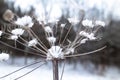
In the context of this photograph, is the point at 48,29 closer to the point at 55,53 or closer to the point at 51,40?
the point at 51,40

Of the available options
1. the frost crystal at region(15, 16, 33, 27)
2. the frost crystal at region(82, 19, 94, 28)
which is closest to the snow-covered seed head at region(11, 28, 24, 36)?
the frost crystal at region(15, 16, 33, 27)

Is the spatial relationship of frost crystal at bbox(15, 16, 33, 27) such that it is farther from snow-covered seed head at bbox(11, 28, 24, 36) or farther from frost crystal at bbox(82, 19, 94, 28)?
frost crystal at bbox(82, 19, 94, 28)

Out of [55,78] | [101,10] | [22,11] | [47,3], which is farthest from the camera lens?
[101,10]

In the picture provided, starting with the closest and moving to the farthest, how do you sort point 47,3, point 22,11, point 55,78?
point 55,78, point 22,11, point 47,3

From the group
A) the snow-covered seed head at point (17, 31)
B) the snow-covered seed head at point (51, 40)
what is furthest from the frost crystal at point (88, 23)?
the snow-covered seed head at point (17, 31)

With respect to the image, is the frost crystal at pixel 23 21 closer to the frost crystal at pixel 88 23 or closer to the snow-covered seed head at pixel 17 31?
the snow-covered seed head at pixel 17 31

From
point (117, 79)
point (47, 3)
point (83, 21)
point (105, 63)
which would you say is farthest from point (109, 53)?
point (83, 21)

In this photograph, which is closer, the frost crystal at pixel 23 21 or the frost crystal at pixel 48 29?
the frost crystal at pixel 23 21

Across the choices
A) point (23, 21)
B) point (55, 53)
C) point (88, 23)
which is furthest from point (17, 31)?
point (88, 23)

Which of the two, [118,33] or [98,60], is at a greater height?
[118,33]

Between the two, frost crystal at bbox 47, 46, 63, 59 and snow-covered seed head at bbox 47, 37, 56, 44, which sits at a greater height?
snow-covered seed head at bbox 47, 37, 56, 44

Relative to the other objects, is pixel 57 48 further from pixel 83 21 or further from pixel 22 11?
pixel 22 11
